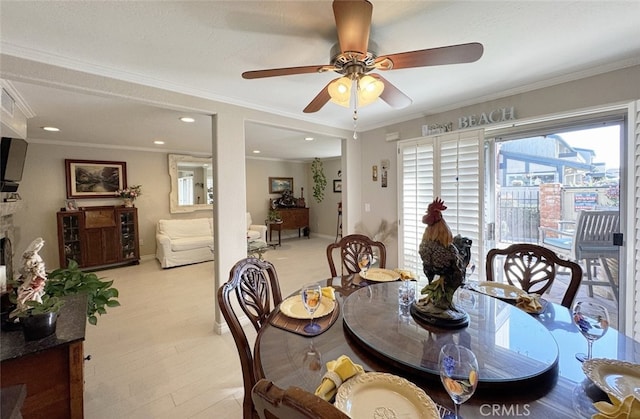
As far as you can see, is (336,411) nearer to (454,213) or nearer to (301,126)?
(454,213)

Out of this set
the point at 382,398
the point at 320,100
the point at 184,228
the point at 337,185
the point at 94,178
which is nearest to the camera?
the point at 382,398

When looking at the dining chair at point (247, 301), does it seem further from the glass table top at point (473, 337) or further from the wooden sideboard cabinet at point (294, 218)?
the wooden sideboard cabinet at point (294, 218)

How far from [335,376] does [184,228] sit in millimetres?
5429

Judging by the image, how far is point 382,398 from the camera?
768 mm

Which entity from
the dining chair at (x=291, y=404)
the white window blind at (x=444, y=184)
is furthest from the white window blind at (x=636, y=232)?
the dining chair at (x=291, y=404)

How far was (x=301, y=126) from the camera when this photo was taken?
330 centimetres

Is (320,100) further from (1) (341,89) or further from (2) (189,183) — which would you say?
(2) (189,183)

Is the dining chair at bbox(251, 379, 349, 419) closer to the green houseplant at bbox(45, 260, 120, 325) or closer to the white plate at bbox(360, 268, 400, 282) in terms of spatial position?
the white plate at bbox(360, 268, 400, 282)

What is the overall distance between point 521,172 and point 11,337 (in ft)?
12.9

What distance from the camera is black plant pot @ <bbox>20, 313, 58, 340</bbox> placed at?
3.69 ft

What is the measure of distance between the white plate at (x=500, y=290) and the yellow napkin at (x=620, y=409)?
877 millimetres

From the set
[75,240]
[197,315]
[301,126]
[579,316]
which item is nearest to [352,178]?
[301,126]

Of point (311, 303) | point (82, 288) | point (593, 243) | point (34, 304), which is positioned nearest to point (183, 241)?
point (82, 288)

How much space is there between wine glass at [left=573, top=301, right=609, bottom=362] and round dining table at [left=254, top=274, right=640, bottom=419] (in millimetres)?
53
